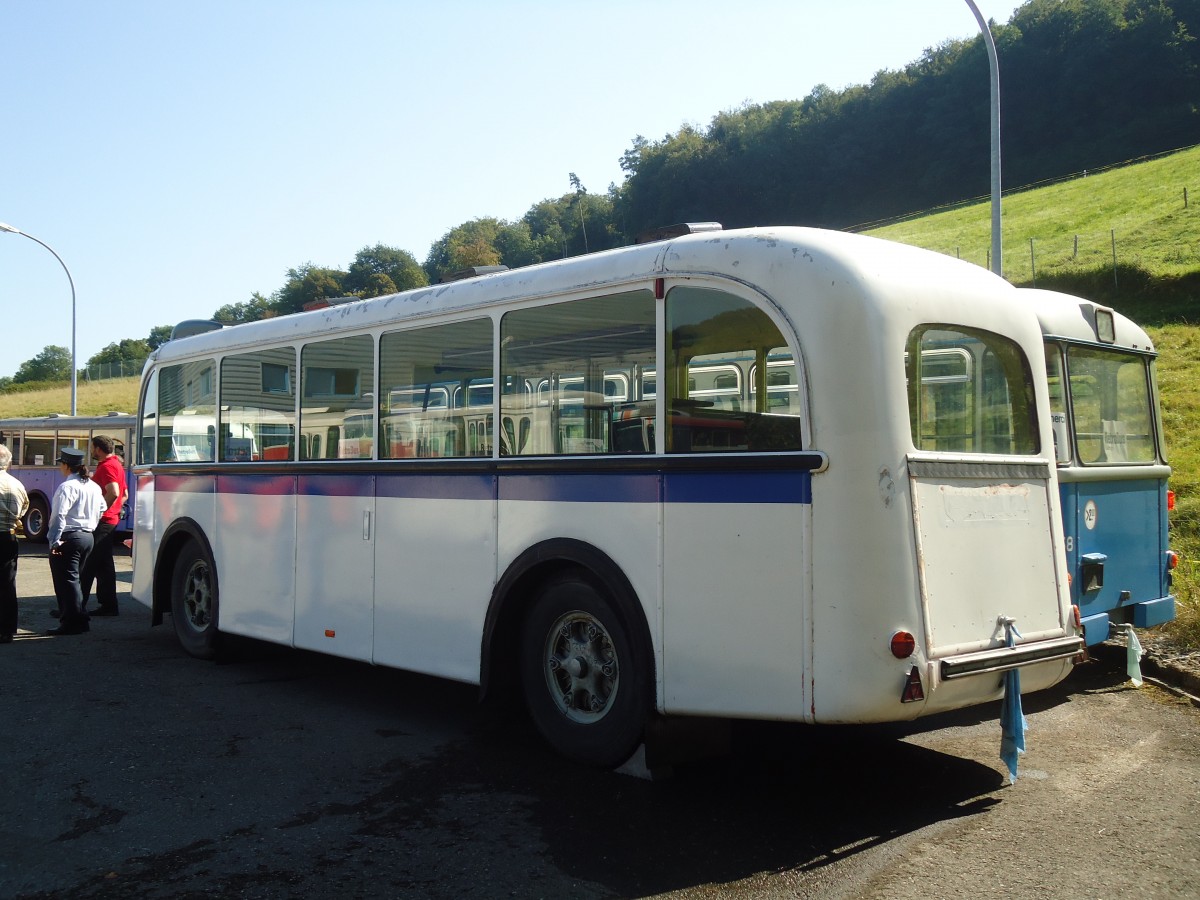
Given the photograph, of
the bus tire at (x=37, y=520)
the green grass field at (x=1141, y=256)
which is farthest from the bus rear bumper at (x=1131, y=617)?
the bus tire at (x=37, y=520)

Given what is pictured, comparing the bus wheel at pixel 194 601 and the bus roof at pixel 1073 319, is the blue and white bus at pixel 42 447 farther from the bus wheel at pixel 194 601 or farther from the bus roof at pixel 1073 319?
the bus roof at pixel 1073 319

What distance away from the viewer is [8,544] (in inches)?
413

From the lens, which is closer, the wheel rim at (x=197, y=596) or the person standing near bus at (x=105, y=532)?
the wheel rim at (x=197, y=596)

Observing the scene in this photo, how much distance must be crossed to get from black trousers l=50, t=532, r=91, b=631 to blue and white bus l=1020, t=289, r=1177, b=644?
29.5 ft

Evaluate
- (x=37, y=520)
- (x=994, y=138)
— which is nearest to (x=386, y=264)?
(x=37, y=520)

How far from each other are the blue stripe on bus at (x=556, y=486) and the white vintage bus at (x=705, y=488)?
16mm

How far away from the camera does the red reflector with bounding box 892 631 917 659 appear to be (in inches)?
196

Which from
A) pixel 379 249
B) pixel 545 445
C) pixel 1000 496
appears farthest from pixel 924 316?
pixel 379 249

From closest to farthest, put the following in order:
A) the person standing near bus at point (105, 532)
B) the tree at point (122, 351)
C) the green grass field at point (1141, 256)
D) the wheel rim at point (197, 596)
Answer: the wheel rim at point (197, 596) < the person standing near bus at point (105, 532) < the green grass field at point (1141, 256) < the tree at point (122, 351)

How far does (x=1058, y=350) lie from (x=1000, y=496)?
3154 millimetres

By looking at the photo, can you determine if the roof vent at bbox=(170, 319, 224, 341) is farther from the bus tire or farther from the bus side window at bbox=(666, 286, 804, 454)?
the bus tire

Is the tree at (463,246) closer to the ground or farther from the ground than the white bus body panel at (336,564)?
farther from the ground

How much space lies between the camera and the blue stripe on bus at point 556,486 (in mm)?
5281

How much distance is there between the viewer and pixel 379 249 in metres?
88.9
